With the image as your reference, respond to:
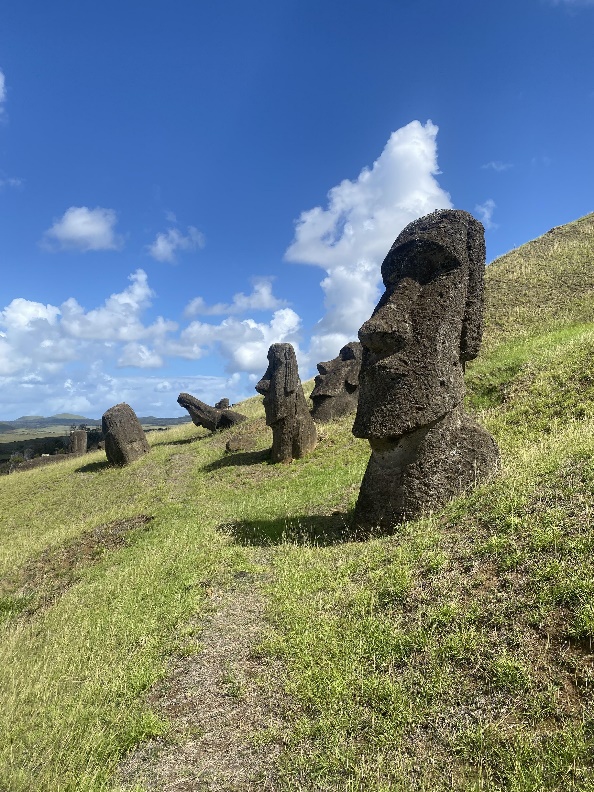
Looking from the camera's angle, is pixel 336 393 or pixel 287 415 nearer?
pixel 287 415

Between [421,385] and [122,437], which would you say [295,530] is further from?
[122,437]

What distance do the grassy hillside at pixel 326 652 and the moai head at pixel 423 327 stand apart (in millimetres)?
1474

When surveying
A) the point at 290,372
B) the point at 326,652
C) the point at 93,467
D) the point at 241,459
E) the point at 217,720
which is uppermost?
the point at 290,372

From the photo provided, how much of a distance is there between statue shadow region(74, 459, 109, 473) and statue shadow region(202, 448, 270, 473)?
23.6 feet

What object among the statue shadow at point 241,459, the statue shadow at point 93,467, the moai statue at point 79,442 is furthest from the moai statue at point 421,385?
the moai statue at point 79,442

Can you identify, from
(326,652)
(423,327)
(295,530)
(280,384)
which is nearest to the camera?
(326,652)

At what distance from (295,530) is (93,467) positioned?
16736mm

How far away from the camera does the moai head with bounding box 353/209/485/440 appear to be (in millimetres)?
7078

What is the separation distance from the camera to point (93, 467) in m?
22.4

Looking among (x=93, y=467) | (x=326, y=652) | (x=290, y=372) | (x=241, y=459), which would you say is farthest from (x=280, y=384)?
(x=326, y=652)

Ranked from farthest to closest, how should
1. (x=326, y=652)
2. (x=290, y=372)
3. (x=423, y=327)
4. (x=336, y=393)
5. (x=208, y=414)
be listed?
(x=208, y=414) < (x=336, y=393) < (x=290, y=372) < (x=423, y=327) < (x=326, y=652)

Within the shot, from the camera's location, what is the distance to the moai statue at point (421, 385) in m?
7.05

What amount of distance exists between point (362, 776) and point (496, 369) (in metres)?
14.4

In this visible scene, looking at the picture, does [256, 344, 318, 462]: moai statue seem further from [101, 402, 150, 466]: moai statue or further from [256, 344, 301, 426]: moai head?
[101, 402, 150, 466]: moai statue
